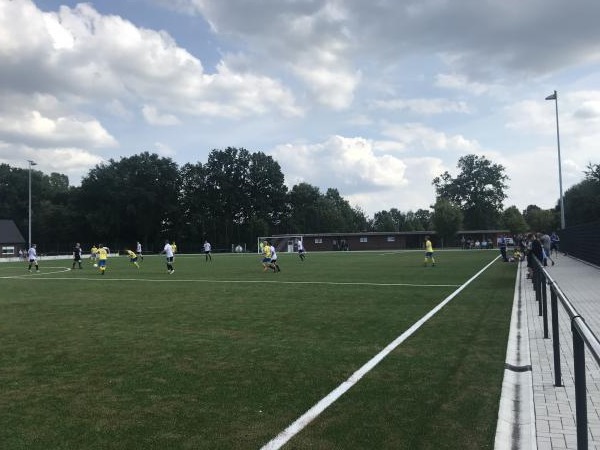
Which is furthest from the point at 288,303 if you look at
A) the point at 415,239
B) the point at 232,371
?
the point at 415,239

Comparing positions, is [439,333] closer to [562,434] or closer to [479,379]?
[479,379]

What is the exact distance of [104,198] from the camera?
273ft

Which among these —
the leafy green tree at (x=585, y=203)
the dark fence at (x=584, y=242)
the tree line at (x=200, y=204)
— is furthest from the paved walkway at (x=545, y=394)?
the tree line at (x=200, y=204)

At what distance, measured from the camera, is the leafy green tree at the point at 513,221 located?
323 feet

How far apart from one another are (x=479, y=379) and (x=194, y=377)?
3.32m

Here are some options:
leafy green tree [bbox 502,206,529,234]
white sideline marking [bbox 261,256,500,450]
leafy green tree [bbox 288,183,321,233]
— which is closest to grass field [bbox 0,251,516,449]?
white sideline marking [bbox 261,256,500,450]

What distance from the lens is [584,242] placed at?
2772 cm

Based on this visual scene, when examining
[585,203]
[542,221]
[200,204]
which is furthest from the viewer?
[542,221]

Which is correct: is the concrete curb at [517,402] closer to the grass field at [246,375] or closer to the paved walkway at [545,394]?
the paved walkway at [545,394]

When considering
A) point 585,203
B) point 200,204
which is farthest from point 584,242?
point 200,204

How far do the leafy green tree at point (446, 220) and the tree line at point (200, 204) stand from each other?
0.51ft

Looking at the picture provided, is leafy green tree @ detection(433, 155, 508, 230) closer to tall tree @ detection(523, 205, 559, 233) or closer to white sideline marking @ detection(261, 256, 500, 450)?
tall tree @ detection(523, 205, 559, 233)

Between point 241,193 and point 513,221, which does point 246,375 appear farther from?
point 513,221

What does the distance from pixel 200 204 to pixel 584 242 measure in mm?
69012
